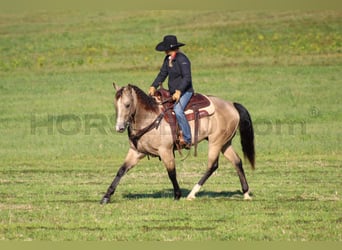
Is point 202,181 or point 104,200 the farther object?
point 202,181

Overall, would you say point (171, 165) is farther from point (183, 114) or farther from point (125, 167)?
point (183, 114)

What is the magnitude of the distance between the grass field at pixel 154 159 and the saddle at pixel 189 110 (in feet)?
3.78

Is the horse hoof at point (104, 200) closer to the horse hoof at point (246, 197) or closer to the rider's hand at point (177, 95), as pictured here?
the rider's hand at point (177, 95)

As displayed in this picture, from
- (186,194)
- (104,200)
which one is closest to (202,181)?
(186,194)

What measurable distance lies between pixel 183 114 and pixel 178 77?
0.62m

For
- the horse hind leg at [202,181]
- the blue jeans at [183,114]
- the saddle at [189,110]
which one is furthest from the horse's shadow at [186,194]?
the blue jeans at [183,114]

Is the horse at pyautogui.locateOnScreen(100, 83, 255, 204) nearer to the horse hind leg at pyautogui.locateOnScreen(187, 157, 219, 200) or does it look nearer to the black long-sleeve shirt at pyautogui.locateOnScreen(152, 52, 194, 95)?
the horse hind leg at pyautogui.locateOnScreen(187, 157, 219, 200)

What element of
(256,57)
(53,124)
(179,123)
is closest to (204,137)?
(179,123)

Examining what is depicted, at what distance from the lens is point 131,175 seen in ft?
62.8

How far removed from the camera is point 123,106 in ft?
45.0

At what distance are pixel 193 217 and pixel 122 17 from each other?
44.6 m

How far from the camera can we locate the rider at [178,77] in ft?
46.9

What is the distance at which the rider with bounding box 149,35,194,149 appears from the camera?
1430 centimetres

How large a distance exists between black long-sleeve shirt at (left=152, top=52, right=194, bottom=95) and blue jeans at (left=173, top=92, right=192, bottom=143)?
0.11 m
